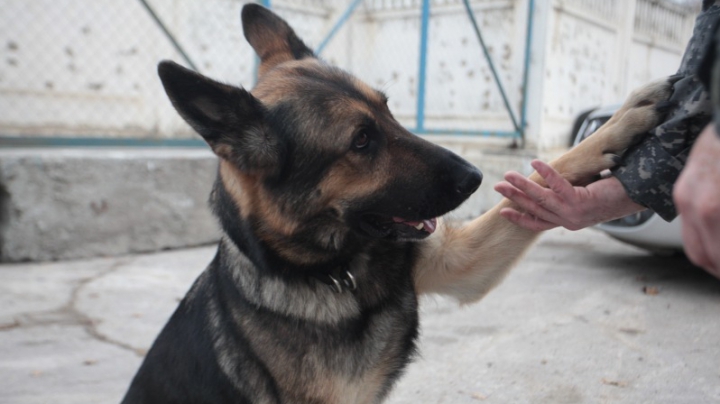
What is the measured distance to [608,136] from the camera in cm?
213

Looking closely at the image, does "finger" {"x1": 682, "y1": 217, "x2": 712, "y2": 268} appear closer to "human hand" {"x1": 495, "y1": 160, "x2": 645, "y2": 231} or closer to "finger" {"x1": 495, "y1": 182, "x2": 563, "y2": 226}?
"human hand" {"x1": 495, "y1": 160, "x2": 645, "y2": 231}

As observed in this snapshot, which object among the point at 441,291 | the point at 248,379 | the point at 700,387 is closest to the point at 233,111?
the point at 248,379

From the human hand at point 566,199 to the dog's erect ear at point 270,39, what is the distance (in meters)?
1.07

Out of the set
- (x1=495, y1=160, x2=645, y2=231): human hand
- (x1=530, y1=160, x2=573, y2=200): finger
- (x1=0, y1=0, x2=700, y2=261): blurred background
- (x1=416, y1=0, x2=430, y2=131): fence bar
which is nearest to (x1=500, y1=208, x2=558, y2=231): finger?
(x1=495, y1=160, x2=645, y2=231): human hand

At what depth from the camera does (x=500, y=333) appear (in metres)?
3.53

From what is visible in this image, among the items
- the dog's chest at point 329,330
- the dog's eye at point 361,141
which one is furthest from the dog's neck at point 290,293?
the dog's eye at point 361,141

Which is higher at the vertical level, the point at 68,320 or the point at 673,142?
the point at 673,142

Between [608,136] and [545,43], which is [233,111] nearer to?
[608,136]

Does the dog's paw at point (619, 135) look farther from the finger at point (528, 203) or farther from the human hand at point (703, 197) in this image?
the human hand at point (703, 197)

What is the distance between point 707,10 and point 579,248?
4049 millimetres

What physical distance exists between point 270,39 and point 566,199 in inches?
54.4

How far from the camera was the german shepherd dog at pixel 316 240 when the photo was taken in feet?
6.86

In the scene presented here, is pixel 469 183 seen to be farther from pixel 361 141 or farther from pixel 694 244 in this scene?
pixel 694 244

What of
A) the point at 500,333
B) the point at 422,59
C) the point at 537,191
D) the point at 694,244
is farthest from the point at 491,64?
the point at 694,244
